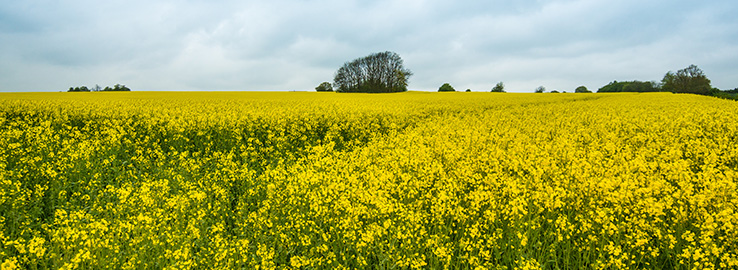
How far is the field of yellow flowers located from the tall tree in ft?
316

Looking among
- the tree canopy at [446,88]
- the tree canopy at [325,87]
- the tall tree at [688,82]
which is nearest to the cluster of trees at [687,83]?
the tall tree at [688,82]

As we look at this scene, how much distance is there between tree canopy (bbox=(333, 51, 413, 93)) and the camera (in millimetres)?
75438

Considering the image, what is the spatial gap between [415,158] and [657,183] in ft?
11.3

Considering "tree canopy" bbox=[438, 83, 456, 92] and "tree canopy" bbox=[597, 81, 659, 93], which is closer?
"tree canopy" bbox=[438, 83, 456, 92]

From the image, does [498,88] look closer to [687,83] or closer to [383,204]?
[687,83]

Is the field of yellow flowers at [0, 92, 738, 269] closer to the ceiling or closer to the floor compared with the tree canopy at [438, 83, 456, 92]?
closer to the floor

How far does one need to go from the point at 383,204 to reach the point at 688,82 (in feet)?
365

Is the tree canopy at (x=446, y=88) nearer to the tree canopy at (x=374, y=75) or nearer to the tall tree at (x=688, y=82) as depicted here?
the tree canopy at (x=374, y=75)

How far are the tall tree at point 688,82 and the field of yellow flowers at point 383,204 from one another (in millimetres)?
96180

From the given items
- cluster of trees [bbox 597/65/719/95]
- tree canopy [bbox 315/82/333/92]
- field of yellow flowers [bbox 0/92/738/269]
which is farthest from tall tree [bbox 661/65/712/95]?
field of yellow flowers [bbox 0/92/738/269]

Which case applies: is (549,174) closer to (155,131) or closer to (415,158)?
(415,158)

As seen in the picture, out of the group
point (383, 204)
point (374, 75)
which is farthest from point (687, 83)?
point (383, 204)

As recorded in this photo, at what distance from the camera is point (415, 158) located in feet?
23.2

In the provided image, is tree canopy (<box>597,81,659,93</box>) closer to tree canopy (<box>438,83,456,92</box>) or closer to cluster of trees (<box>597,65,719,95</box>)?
cluster of trees (<box>597,65,719,95</box>)
